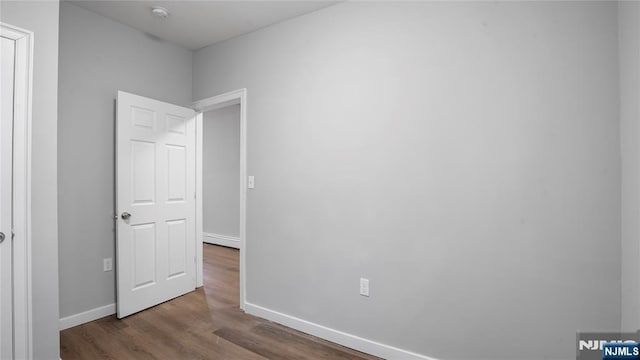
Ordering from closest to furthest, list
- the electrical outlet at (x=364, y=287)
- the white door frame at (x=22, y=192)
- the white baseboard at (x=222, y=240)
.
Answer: the white door frame at (x=22, y=192) → the electrical outlet at (x=364, y=287) → the white baseboard at (x=222, y=240)

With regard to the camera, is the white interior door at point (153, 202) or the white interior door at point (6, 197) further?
the white interior door at point (153, 202)

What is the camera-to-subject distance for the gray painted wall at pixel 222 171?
5574 millimetres

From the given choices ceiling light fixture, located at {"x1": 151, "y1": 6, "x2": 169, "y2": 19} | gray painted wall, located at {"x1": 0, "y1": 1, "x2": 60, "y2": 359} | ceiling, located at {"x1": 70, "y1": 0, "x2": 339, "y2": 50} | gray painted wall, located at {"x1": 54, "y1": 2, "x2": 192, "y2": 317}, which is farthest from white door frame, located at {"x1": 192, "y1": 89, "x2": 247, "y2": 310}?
gray painted wall, located at {"x1": 0, "y1": 1, "x2": 60, "y2": 359}

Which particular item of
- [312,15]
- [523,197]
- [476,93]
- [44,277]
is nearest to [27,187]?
[44,277]

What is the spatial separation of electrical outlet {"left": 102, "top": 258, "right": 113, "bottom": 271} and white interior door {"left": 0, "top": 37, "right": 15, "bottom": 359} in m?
1.10

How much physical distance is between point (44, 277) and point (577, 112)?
3.13 m

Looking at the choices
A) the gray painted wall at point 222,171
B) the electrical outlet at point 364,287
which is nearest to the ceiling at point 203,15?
the electrical outlet at point 364,287

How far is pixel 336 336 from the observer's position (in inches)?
94.3

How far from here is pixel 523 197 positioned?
1.76 meters

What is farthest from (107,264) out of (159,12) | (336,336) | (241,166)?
(159,12)

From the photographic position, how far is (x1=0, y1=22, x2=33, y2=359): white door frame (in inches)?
68.8

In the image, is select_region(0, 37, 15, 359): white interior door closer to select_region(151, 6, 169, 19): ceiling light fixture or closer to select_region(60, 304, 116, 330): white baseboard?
select_region(60, 304, 116, 330): white baseboard

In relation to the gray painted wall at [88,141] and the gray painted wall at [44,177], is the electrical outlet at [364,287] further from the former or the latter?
the gray painted wall at [88,141]

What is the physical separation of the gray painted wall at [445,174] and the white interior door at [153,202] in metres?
1.01
